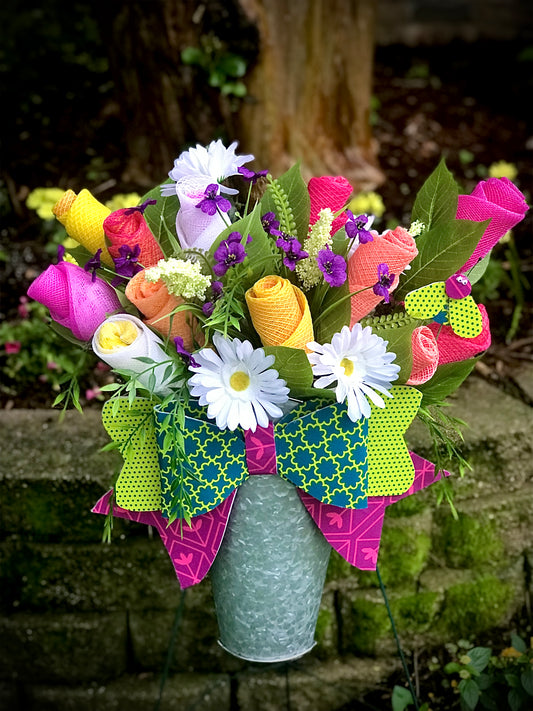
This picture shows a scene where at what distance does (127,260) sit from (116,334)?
10cm

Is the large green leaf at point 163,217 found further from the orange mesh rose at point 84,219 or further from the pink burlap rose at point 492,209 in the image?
the pink burlap rose at point 492,209

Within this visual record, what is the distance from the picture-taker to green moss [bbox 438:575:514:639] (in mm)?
2047

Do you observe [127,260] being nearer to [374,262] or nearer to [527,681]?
[374,262]

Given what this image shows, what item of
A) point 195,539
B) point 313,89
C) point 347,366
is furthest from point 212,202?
point 313,89

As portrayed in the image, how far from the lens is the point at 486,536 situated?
2020 mm

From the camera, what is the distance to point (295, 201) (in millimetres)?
1247

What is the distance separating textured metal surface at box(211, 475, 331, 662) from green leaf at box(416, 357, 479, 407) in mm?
251

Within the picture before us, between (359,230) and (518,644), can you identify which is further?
(518,644)

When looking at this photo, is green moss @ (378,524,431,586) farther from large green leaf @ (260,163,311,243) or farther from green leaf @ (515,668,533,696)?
large green leaf @ (260,163,311,243)

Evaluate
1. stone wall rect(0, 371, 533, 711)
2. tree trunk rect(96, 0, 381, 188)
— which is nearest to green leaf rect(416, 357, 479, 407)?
stone wall rect(0, 371, 533, 711)

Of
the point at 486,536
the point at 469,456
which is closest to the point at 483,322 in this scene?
the point at 469,456

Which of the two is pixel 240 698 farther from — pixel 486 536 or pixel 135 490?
pixel 135 490

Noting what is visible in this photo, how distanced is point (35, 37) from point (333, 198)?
7.74 feet

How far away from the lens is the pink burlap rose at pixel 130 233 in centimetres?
121
